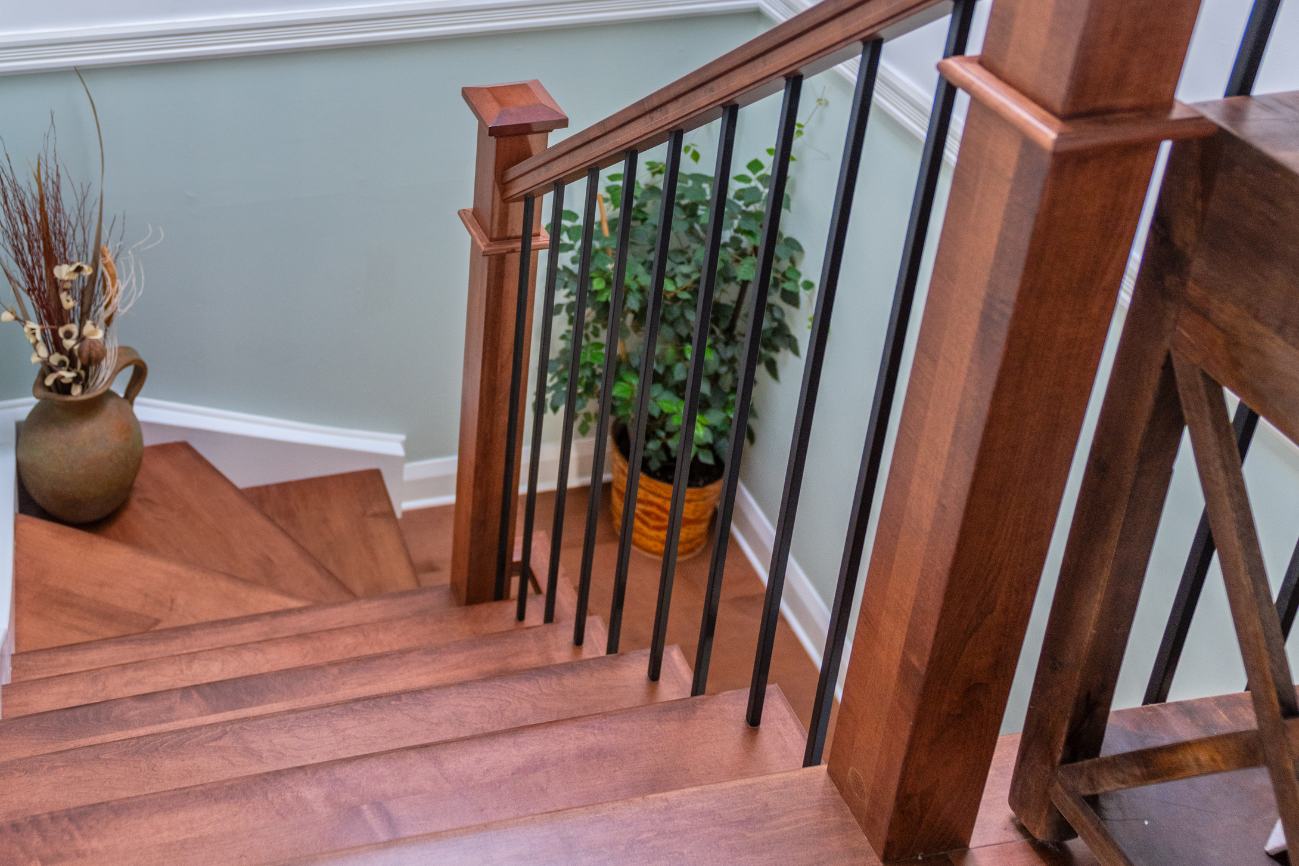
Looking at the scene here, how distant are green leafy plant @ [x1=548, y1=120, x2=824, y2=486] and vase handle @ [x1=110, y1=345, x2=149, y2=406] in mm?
1036

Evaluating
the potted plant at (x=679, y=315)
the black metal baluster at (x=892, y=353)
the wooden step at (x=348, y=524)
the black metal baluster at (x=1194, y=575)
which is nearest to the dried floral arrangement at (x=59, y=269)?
the wooden step at (x=348, y=524)

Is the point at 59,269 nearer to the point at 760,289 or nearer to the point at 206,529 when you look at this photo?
the point at 206,529

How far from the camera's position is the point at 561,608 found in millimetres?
2314

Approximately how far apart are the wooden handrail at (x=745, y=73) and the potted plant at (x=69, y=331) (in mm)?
1593

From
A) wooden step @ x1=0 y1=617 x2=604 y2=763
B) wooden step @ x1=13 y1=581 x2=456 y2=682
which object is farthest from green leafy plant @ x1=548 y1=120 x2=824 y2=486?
wooden step @ x1=0 y1=617 x2=604 y2=763

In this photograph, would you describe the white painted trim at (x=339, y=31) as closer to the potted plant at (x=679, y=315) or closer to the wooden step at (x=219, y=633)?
the potted plant at (x=679, y=315)

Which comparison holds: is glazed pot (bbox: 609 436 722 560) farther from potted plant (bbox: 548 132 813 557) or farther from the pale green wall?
the pale green wall

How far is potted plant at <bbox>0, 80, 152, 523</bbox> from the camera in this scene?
2.85 metres

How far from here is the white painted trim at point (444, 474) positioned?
3.85 m

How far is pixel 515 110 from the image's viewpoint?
73.6 inches

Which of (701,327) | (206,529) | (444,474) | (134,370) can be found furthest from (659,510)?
(701,327)

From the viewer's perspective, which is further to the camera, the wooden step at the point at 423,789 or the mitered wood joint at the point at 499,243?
the mitered wood joint at the point at 499,243

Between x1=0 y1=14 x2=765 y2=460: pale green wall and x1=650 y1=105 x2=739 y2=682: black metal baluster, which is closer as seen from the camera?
x1=650 y1=105 x2=739 y2=682: black metal baluster

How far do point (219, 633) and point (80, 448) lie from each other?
0.83 m
